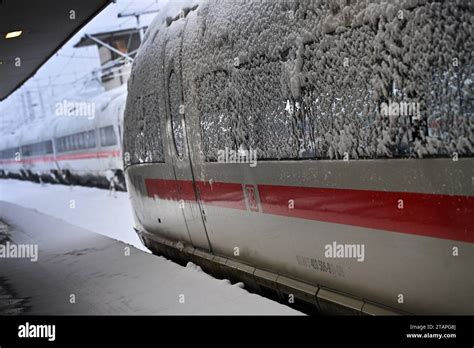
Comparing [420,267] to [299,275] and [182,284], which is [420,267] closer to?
[299,275]

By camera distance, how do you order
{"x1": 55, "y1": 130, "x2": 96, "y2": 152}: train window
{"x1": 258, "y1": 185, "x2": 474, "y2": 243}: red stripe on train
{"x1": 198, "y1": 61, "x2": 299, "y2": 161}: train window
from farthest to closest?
1. {"x1": 55, "y1": 130, "x2": 96, "y2": 152}: train window
2. {"x1": 198, "y1": 61, "x2": 299, "y2": 161}: train window
3. {"x1": 258, "y1": 185, "x2": 474, "y2": 243}: red stripe on train

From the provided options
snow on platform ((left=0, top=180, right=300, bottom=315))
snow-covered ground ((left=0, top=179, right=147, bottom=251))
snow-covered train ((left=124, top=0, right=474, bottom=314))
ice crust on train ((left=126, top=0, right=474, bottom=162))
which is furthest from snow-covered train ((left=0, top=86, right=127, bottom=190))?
ice crust on train ((left=126, top=0, right=474, bottom=162))

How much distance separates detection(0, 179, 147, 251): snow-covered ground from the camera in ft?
43.5

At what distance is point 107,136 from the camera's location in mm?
18984

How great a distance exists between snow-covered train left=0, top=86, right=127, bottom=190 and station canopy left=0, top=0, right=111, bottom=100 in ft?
26.9

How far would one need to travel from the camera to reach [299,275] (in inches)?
184

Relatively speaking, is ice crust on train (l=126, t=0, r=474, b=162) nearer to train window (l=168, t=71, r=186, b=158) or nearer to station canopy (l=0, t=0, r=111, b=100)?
A: train window (l=168, t=71, r=186, b=158)

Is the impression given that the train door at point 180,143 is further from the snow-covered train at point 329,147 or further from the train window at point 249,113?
the train window at point 249,113

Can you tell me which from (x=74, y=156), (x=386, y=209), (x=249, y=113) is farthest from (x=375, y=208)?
(x=74, y=156)

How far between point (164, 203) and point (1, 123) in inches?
2681

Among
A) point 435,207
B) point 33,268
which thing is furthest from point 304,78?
point 33,268

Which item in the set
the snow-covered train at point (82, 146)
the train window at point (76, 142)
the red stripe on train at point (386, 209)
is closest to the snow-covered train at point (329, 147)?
the red stripe on train at point (386, 209)

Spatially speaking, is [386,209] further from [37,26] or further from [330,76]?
[37,26]

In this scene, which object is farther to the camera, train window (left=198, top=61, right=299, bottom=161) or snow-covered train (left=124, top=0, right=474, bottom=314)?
train window (left=198, top=61, right=299, bottom=161)
